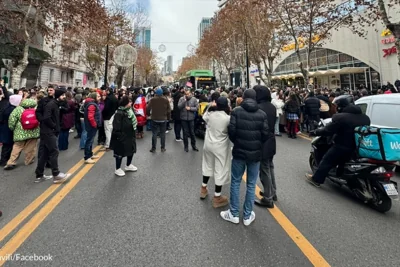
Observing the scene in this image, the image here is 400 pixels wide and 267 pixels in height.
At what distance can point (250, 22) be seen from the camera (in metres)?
23.2

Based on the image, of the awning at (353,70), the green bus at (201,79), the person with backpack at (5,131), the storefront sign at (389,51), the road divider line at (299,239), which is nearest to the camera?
the road divider line at (299,239)

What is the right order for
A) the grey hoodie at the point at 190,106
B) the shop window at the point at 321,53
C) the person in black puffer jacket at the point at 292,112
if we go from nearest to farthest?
the grey hoodie at the point at 190,106 < the person in black puffer jacket at the point at 292,112 < the shop window at the point at 321,53

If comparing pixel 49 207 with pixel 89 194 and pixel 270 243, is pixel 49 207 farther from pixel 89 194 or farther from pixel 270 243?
pixel 270 243

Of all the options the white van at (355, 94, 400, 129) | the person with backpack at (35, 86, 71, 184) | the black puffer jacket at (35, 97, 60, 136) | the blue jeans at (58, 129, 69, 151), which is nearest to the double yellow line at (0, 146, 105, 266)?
the person with backpack at (35, 86, 71, 184)

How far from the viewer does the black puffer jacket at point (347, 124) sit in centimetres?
404

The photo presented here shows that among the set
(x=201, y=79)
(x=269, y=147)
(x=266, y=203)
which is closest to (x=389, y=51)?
(x=201, y=79)

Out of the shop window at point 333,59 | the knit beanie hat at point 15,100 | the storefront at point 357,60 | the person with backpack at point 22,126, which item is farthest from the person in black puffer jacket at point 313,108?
the shop window at point 333,59

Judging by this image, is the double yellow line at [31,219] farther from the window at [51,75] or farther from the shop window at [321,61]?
the shop window at [321,61]

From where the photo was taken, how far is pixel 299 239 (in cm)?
292

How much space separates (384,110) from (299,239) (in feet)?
12.8

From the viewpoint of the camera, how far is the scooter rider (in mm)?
4051

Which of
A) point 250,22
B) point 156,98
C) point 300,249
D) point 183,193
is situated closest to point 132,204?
point 183,193

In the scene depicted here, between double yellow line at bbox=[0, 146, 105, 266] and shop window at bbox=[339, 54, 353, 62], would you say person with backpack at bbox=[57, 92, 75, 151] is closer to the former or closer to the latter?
double yellow line at bbox=[0, 146, 105, 266]

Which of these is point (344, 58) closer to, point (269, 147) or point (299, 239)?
point (269, 147)
